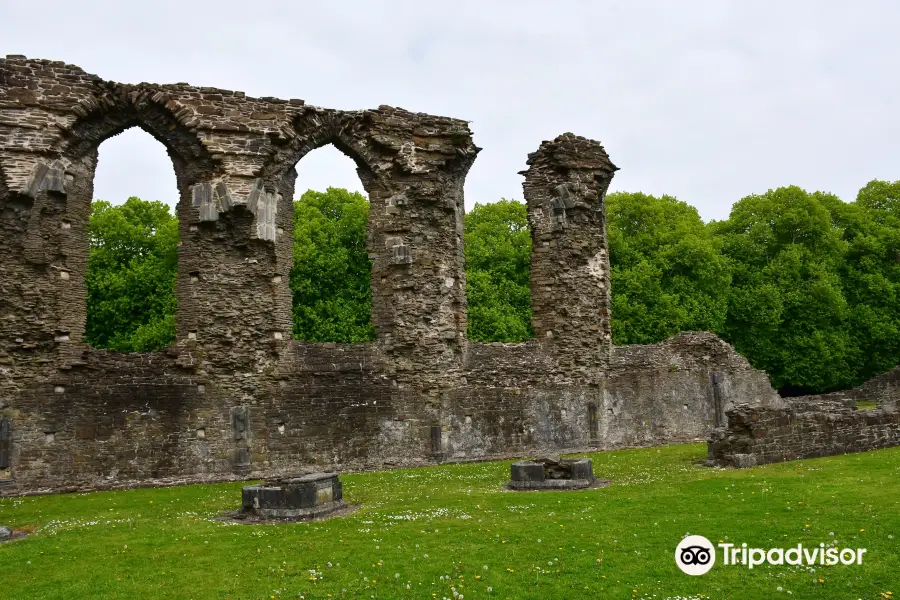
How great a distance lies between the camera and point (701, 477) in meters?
13.1

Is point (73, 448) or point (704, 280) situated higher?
point (704, 280)

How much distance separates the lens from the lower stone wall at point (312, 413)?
15016mm

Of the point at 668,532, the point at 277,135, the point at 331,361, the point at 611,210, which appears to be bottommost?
the point at 668,532

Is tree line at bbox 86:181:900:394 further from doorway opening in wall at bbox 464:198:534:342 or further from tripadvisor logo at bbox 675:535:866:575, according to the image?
tripadvisor logo at bbox 675:535:866:575

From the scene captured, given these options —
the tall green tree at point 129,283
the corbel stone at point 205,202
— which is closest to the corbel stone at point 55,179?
the corbel stone at point 205,202

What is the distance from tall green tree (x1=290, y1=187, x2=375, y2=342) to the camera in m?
28.5

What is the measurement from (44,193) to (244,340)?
4.86 meters

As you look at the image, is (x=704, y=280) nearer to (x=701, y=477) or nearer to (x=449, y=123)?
(x=449, y=123)

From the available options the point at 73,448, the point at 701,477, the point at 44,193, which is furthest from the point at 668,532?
the point at 44,193

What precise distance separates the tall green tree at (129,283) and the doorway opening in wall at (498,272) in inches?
446

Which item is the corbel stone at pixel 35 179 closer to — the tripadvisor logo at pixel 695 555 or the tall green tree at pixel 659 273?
the tripadvisor logo at pixel 695 555

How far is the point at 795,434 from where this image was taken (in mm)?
15383

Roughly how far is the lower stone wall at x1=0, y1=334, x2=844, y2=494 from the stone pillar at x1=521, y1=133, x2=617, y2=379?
827 millimetres

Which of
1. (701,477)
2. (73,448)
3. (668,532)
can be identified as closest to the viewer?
(668,532)
